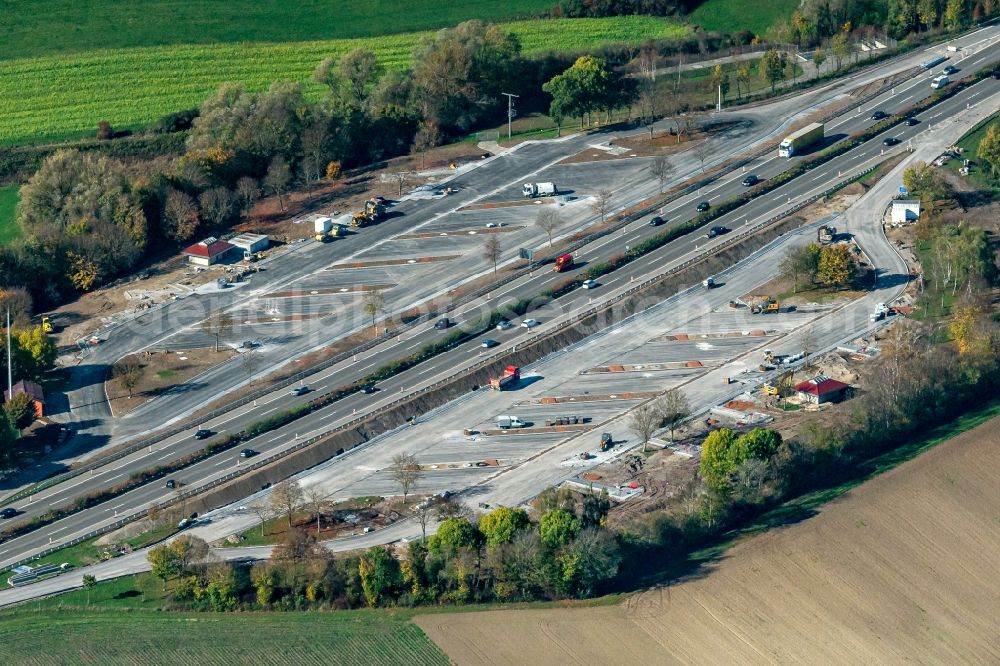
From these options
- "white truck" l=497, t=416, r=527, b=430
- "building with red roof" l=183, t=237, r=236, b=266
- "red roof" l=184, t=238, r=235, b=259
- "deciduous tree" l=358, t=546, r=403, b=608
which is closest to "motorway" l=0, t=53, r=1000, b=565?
"white truck" l=497, t=416, r=527, b=430

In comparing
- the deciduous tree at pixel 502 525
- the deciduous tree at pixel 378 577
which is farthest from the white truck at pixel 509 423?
the deciduous tree at pixel 378 577

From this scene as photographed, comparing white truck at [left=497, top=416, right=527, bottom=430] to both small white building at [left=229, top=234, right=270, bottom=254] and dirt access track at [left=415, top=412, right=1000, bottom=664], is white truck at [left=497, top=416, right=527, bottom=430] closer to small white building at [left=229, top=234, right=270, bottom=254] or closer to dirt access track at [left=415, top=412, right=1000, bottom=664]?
dirt access track at [left=415, top=412, right=1000, bottom=664]

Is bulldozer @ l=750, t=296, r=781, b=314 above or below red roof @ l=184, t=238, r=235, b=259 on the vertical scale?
below

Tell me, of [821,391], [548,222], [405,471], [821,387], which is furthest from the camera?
[548,222]

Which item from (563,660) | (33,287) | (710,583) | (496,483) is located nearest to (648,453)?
(496,483)

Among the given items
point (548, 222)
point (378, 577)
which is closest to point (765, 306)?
point (548, 222)

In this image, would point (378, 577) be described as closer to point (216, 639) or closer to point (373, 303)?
point (216, 639)
